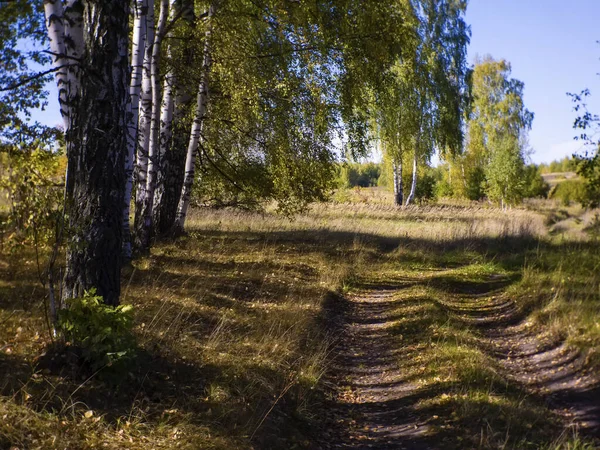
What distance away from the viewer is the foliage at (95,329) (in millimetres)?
4734

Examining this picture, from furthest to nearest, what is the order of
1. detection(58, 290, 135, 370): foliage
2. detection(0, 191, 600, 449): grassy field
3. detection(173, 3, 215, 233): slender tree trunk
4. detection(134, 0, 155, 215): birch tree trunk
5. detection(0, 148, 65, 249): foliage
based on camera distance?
detection(173, 3, 215, 233): slender tree trunk < detection(134, 0, 155, 215): birch tree trunk < detection(0, 148, 65, 249): foliage < detection(58, 290, 135, 370): foliage < detection(0, 191, 600, 449): grassy field

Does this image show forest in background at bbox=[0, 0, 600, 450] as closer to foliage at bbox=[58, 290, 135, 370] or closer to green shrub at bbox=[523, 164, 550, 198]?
foliage at bbox=[58, 290, 135, 370]

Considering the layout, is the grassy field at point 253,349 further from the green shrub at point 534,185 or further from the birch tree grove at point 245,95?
the green shrub at point 534,185

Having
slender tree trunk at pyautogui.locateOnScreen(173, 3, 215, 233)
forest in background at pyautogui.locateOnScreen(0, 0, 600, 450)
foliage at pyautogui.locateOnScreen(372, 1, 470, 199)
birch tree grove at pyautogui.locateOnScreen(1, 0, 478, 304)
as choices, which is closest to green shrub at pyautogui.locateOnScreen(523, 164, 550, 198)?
foliage at pyautogui.locateOnScreen(372, 1, 470, 199)

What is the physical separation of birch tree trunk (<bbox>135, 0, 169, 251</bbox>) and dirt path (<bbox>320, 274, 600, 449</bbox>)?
4.15 m

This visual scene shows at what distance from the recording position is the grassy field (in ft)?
14.4

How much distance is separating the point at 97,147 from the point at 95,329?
5.17ft

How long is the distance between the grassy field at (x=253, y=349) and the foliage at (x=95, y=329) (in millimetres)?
156

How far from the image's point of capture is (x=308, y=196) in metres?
15.0

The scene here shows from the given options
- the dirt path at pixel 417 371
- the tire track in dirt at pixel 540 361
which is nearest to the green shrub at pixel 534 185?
the dirt path at pixel 417 371

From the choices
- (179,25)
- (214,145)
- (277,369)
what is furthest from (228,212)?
(277,369)

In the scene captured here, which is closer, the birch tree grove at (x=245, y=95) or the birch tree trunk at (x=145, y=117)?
the birch tree trunk at (x=145, y=117)

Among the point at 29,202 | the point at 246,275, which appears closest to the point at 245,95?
the point at 246,275

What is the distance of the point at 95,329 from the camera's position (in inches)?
191
